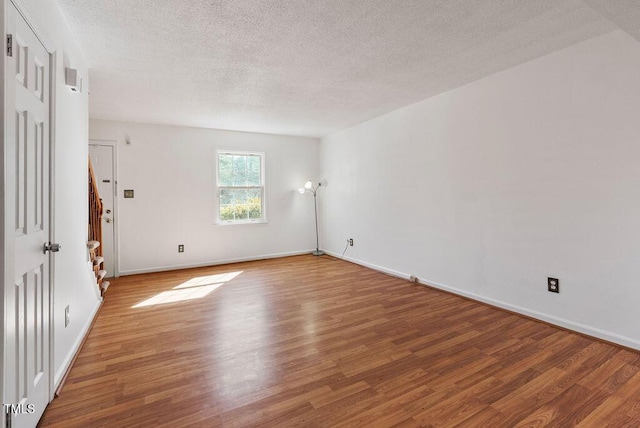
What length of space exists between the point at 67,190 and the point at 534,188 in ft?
12.5

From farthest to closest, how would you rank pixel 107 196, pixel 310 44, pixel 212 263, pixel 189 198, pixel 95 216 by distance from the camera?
pixel 212 263 < pixel 189 198 < pixel 107 196 < pixel 95 216 < pixel 310 44

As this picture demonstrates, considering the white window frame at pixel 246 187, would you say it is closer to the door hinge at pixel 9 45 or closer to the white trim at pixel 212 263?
the white trim at pixel 212 263

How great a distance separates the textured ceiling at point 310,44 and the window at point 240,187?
1.61 meters

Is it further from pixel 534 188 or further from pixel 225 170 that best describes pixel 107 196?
pixel 534 188

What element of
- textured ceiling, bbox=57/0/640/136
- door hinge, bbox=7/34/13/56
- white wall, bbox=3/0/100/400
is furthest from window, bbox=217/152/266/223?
door hinge, bbox=7/34/13/56

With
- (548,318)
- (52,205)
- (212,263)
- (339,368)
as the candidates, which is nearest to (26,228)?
(52,205)

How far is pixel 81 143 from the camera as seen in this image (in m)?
2.58

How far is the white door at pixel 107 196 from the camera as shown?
4.45 m

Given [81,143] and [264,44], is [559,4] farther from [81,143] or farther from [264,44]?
[81,143]

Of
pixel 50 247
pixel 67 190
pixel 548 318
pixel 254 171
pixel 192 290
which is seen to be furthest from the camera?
pixel 254 171

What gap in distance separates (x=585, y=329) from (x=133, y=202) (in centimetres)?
560

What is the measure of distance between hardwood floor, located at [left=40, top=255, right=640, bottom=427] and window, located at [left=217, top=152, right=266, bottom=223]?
7.45 feet

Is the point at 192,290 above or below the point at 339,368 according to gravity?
above

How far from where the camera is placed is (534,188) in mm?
2787
